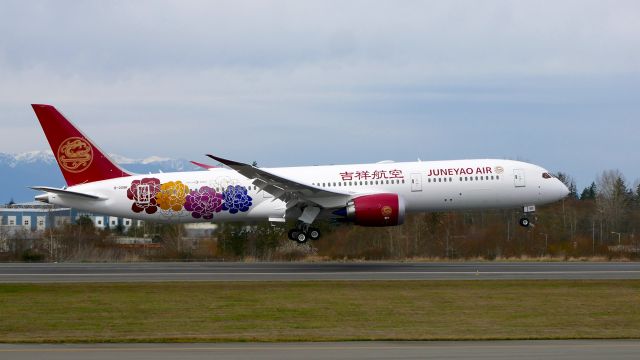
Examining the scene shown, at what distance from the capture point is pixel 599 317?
2578cm

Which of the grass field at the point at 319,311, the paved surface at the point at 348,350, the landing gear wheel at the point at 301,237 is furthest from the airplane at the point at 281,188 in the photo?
the paved surface at the point at 348,350

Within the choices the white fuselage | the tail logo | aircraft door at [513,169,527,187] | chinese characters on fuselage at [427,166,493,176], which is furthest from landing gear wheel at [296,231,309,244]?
the tail logo

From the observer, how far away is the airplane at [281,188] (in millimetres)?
45875

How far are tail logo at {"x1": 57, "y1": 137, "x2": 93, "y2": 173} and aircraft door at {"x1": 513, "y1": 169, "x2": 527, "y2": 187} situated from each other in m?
20.4

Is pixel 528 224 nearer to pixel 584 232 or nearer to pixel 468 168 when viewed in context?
pixel 468 168

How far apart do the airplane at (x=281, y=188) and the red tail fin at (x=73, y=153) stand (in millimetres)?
49

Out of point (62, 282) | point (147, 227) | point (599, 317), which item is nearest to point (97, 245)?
point (147, 227)

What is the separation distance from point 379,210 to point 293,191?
14.1 feet

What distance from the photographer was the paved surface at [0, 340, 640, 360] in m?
18.1

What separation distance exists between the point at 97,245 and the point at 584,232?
106 feet

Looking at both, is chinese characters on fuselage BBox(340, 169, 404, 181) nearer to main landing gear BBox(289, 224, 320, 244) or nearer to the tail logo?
main landing gear BBox(289, 224, 320, 244)

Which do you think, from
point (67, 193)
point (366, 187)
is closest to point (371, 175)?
point (366, 187)

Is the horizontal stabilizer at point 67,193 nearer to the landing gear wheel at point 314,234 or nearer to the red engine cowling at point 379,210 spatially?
the landing gear wheel at point 314,234

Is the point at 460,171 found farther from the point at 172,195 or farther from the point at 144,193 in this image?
the point at 144,193
